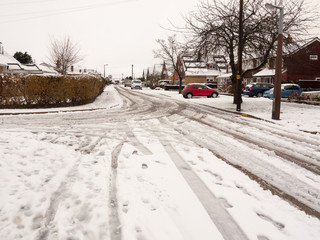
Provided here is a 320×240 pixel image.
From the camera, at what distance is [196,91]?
24.8 meters

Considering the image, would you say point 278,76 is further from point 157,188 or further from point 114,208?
point 114,208

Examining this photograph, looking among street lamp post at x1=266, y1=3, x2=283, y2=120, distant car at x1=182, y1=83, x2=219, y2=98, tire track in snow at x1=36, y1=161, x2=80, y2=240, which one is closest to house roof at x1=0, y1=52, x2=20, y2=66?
distant car at x1=182, y1=83, x2=219, y2=98

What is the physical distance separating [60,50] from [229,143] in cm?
3483

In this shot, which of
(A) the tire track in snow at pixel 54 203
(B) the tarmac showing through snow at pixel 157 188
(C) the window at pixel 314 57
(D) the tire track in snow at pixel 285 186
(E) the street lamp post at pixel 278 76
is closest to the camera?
(A) the tire track in snow at pixel 54 203

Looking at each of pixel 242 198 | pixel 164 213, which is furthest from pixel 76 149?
pixel 242 198

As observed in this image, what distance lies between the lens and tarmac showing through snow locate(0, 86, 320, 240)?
102 inches

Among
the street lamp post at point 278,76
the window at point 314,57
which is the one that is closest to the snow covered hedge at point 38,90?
the street lamp post at point 278,76

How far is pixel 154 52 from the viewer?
38.7 meters

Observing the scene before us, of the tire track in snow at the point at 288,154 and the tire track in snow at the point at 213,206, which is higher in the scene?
the tire track in snow at the point at 288,154

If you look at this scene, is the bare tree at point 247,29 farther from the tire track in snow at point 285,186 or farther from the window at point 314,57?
the window at point 314,57

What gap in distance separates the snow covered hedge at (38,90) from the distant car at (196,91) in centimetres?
1246

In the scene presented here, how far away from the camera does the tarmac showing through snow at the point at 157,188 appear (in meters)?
2.58

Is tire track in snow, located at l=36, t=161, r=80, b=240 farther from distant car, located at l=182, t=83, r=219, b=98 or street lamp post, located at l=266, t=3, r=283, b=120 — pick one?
distant car, located at l=182, t=83, r=219, b=98

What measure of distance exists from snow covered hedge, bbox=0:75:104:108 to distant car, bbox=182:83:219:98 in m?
12.5
